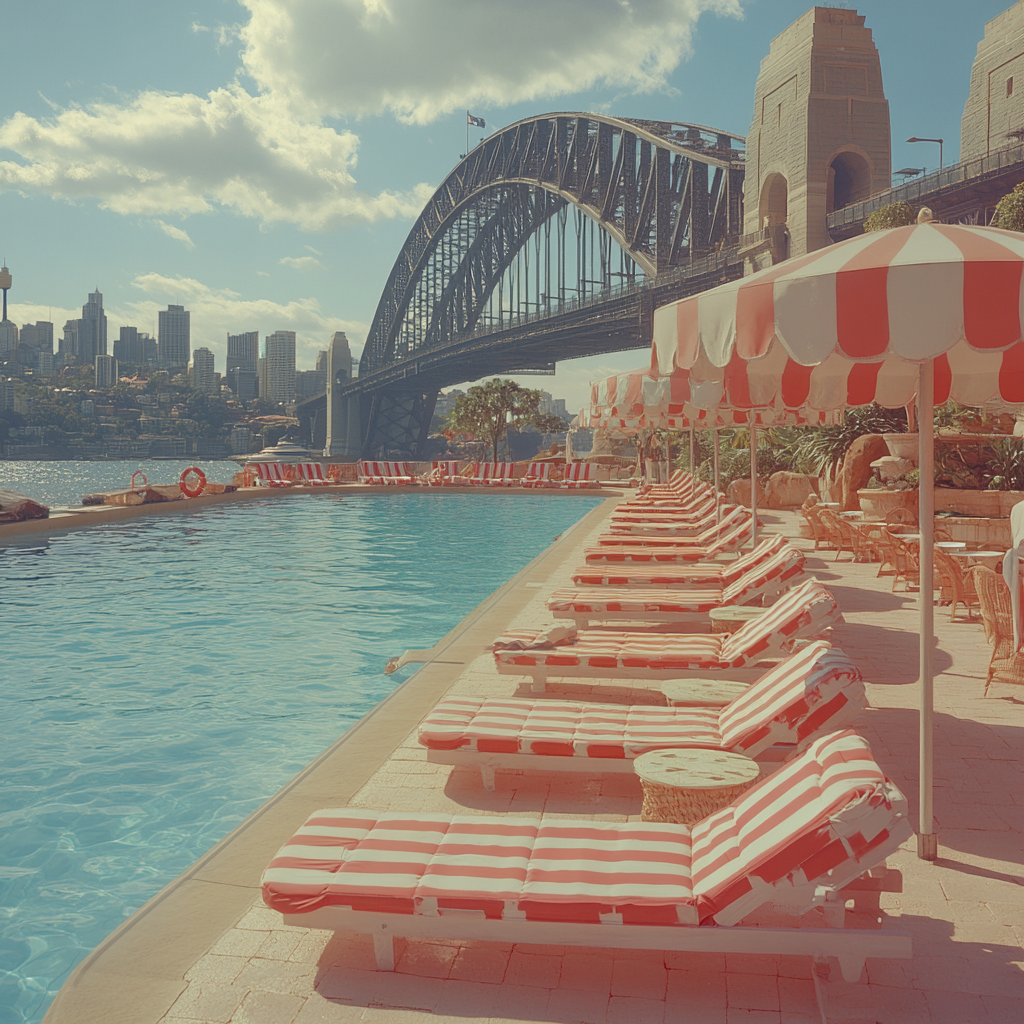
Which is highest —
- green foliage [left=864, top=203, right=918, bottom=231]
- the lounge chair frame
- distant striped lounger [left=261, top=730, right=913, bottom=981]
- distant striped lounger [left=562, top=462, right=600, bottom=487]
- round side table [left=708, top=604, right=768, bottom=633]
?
green foliage [left=864, top=203, right=918, bottom=231]

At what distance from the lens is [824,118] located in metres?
29.0

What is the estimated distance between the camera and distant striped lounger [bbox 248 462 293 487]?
29750mm

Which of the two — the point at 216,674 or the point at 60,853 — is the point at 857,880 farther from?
the point at 216,674

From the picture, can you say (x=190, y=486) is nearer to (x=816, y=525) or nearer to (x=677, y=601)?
(x=816, y=525)

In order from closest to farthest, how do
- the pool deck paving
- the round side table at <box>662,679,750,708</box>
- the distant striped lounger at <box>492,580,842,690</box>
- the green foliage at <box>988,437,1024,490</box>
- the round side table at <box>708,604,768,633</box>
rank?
the pool deck paving, the round side table at <box>662,679,750,708</box>, the distant striped lounger at <box>492,580,842,690</box>, the round side table at <box>708,604,768,633</box>, the green foliage at <box>988,437,1024,490</box>

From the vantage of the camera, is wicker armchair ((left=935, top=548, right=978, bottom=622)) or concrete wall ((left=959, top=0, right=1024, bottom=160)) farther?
concrete wall ((left=959, top=0, right=1024, bottom=160))

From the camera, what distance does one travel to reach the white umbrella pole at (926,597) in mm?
3186

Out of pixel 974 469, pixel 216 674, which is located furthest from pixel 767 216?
pixel 216 674

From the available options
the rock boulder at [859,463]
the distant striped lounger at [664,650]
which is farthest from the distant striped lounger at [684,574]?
the rock boulder at [859,463]

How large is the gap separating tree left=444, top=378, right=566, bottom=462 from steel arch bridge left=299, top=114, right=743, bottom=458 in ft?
9.70

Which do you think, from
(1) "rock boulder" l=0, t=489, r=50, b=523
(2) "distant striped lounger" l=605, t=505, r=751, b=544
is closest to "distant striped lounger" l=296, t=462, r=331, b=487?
(1) "rock boulder" l=0, t=489, r=50, b=523

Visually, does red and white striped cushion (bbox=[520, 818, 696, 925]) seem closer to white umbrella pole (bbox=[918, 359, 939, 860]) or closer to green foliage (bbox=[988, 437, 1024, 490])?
white umbrella pole (bbox=[918, 359, 939, 860])

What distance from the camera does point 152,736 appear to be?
6.26 m

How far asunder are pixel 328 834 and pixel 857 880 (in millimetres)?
1645
